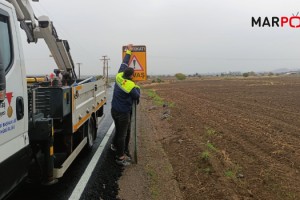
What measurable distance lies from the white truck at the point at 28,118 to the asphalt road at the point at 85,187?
476 millimetres

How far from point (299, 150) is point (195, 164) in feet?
8.16

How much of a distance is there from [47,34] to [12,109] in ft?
15.5

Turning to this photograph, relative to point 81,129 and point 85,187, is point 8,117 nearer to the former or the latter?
point 85,187

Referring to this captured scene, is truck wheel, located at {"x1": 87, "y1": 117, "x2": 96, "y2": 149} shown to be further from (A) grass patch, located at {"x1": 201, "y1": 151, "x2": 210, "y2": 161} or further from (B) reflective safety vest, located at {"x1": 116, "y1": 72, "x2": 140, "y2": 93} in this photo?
(A) grass patch, located at {"x1": 201, "y1": 151, "x2": 210, "y2": 161}

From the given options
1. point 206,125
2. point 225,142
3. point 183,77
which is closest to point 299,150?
point 225,142

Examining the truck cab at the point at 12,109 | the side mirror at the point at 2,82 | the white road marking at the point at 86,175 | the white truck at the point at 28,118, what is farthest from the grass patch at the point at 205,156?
the side mirror at the point at 2,82

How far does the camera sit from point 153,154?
7.97 meters

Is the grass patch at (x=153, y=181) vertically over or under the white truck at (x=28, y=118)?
under

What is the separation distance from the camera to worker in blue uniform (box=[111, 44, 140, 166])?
6.93 m

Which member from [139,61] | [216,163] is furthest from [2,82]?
[139,61]

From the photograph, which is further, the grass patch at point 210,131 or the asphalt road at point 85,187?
the grass patch at point 210,131

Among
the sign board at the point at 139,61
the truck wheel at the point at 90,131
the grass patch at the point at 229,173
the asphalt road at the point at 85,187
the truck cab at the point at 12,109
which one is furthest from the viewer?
the sign board at the point at 139,61

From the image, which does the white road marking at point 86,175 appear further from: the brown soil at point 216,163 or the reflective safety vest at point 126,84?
the reflective safety vest at point 126,84

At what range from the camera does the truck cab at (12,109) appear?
3457 mm
